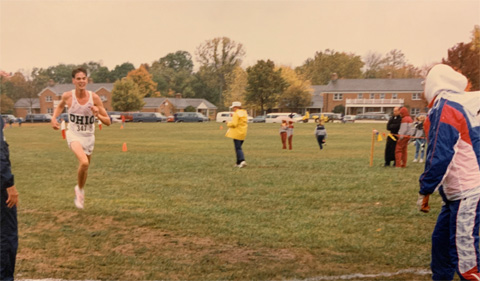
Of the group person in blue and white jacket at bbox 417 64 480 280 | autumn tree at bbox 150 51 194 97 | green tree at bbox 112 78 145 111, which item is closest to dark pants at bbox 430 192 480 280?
person in blue and white jacket at bbox 417 64 480 280

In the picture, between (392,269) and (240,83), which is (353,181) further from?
(240,83)

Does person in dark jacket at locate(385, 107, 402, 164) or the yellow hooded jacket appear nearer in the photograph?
the yellow hooded jacket

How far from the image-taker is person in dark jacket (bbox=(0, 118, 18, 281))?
357cm

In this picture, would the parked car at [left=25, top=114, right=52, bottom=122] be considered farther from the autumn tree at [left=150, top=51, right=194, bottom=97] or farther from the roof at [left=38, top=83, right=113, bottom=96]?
the autumn tree at [left=150, top=51, right=194, bottom=97]

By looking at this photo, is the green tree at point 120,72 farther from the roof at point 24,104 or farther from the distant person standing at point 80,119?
the distant person standing at point 80,119

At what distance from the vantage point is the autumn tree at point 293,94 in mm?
75812

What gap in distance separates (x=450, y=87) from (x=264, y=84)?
67655 mm

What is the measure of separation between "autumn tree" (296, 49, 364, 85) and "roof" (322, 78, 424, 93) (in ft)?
56.1

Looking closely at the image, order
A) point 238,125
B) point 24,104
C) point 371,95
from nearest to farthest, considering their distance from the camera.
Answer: point 238,125 → point 371,95 → point 24,104

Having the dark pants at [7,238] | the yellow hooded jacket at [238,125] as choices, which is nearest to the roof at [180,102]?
the yellow hooded jacket at [238,125]

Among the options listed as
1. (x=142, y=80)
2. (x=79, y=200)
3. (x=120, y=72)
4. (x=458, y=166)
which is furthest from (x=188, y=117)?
(x=458, y=166)

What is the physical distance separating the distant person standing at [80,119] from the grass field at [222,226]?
32.1 inches

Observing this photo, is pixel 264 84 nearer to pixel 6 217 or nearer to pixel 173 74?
pixel 173 74

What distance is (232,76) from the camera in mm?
82438
